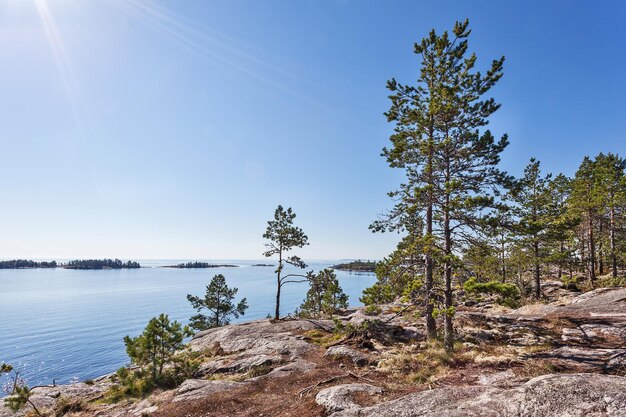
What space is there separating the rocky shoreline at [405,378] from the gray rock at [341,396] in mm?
32

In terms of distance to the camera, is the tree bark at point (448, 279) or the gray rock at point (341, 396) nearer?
the gray rock at point (341, 396)

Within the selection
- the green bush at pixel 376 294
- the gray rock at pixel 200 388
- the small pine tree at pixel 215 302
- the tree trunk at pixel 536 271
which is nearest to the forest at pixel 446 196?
the green bush at pixel 376 294

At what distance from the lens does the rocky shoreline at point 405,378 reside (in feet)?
18.9

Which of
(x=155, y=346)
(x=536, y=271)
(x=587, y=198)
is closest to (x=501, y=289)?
(x=155, y=346)

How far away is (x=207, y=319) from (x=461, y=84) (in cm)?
4518

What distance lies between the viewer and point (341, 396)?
8781mm

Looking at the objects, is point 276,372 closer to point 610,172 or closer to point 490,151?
point 490,151

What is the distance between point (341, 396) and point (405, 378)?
3.32 m

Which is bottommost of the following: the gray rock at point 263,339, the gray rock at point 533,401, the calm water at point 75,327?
the calm water at point 75,327

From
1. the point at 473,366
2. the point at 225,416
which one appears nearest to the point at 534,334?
the point at 473,366

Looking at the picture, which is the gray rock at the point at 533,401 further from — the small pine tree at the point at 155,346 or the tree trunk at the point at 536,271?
the tree trunk at the point at 536,271

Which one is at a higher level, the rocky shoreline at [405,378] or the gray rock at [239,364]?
the rocky shoreline at [405,378]

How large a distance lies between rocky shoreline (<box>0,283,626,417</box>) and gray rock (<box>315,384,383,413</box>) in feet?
0.11

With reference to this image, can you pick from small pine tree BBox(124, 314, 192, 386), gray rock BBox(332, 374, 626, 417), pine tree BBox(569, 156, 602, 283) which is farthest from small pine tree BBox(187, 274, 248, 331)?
pine tree BBox(569, 156, 602, 283)
